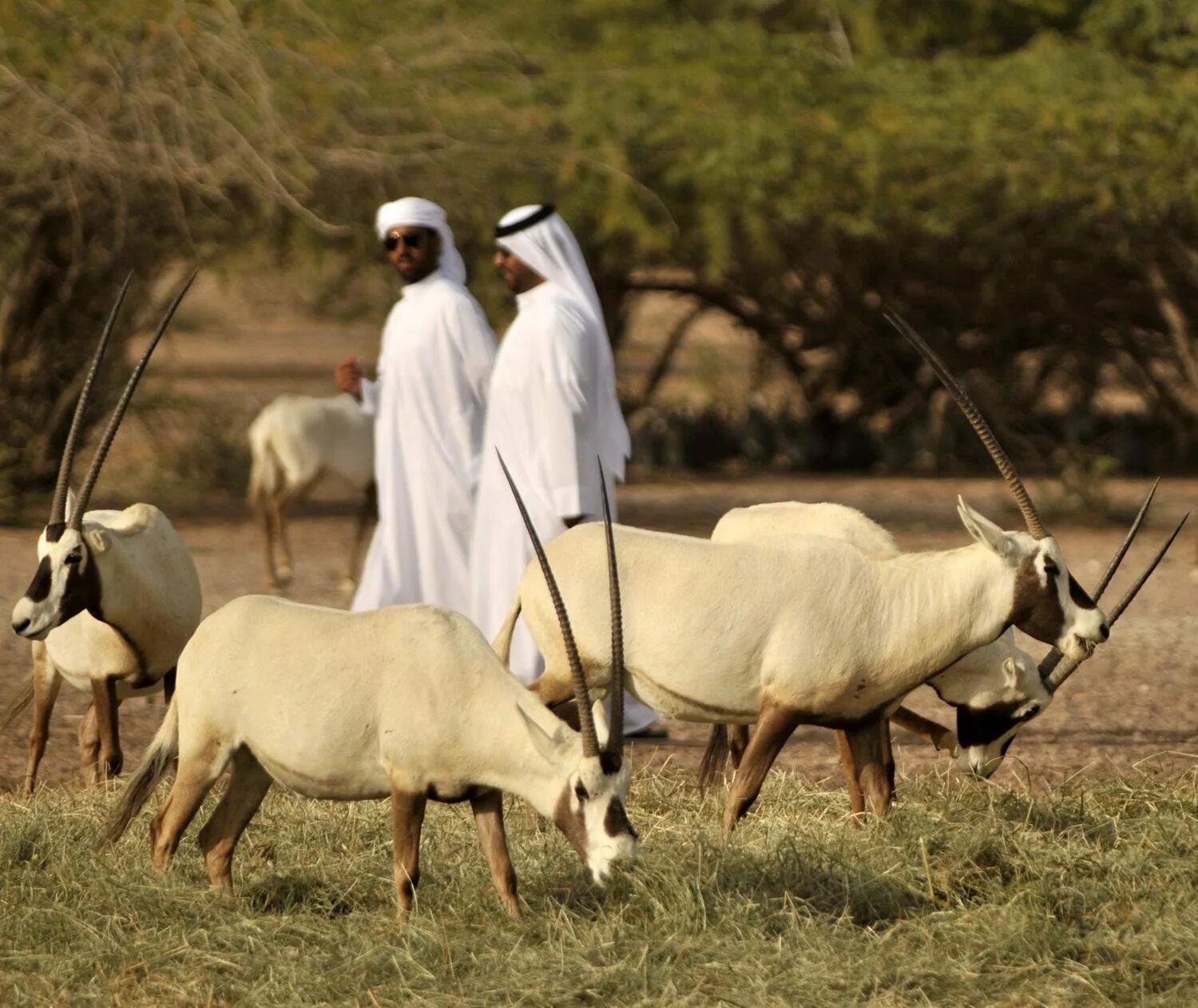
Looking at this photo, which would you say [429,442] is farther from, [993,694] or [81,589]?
[993,694]

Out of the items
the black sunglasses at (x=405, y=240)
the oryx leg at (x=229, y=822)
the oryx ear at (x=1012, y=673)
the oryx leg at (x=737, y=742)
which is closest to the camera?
the oryx leg at (x=229, y=822)

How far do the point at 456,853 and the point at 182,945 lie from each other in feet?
3.39

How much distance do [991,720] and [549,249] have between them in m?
2.60

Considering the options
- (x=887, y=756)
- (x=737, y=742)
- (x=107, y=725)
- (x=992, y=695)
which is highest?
(x=992, y=695)

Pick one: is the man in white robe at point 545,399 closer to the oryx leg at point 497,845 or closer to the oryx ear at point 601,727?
the oryx leg at point 497,845

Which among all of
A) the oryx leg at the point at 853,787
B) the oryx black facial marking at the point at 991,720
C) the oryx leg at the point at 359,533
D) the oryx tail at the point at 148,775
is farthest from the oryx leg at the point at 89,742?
A: the oryx leg at the point at 359,533

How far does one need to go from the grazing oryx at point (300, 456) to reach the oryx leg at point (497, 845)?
7697mm

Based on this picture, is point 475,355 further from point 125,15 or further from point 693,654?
point 125,15

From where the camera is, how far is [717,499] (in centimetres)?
1689

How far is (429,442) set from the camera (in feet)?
26.8

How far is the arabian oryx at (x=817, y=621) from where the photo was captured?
18.1 ft

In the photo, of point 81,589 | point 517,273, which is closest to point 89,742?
point 81,589

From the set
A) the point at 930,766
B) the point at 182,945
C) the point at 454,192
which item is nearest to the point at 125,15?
the point at 454,192

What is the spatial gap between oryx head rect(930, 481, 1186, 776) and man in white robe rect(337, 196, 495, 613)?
2.70 m
